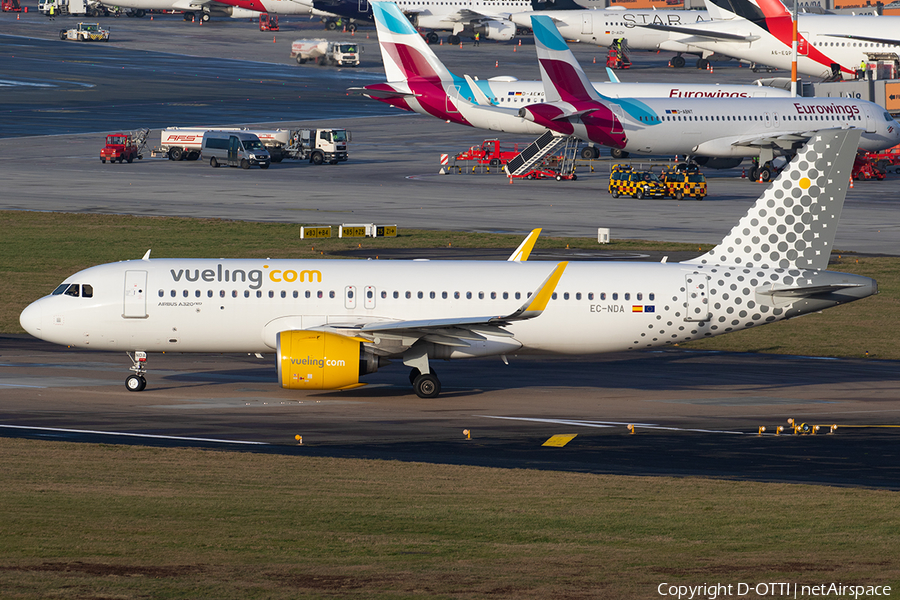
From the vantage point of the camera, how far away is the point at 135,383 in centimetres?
3838

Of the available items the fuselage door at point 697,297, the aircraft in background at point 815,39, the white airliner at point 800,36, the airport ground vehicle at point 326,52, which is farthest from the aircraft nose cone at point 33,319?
the airport ground vehicle at point 326,52

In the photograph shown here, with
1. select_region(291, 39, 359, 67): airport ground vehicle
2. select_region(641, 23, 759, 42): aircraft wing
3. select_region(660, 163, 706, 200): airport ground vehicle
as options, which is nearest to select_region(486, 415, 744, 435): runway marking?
select_region(660, 163, 706, 200): airport ground vehicle

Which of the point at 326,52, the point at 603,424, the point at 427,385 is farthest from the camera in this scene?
the point at 326,52

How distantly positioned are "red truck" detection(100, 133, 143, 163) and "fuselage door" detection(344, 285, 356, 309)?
7282cm

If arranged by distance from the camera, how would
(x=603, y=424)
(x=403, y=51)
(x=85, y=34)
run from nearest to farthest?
(x=603, y=424) < (x=403, y=51) < (x=85, y=34)

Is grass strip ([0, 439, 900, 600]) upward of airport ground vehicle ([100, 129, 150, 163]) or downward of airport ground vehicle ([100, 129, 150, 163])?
downward

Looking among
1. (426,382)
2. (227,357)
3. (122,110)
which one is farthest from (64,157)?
(426,382)

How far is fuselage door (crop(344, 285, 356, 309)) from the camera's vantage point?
1505 inches

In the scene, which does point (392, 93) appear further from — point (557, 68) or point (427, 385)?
point (427, 385)

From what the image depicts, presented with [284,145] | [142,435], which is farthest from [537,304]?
[284,145]

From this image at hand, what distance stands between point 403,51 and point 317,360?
7076cm

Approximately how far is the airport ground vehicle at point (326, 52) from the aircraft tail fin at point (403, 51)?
78984 mm

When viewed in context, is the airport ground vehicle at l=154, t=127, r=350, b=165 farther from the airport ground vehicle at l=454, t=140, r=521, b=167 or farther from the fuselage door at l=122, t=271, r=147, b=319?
the fuselage door at l=122, t=271, r=147, b=319

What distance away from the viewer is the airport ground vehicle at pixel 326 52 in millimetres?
182500
